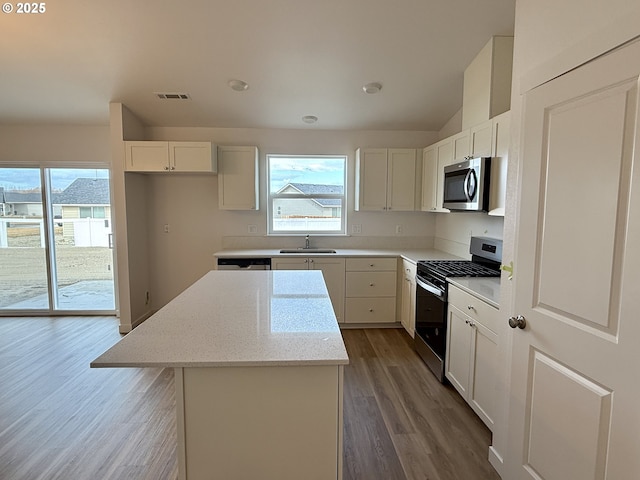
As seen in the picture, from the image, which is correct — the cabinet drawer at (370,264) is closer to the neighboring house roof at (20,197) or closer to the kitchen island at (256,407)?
the kitchen island at (256,407)

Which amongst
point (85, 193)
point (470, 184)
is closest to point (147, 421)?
point (470, 184)

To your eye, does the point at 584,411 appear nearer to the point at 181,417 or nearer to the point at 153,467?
the point at 181,417

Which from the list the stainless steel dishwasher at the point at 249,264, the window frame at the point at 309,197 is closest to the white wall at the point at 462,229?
the window frame at the point at 309,197

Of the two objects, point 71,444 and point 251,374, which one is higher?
point 251,374

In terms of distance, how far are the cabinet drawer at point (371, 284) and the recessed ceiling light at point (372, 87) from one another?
2004mm

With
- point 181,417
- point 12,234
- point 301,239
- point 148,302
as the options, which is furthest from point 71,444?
point 12,234

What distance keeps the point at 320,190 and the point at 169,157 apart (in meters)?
1.88

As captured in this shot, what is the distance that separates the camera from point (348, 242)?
450cm

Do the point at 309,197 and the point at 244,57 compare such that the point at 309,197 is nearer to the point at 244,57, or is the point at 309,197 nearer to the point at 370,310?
the point at 370,310

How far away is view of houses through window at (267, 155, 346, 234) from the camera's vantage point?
4.47 m

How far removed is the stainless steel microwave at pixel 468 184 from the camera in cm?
257

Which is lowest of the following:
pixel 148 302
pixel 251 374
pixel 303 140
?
pixel 148 302

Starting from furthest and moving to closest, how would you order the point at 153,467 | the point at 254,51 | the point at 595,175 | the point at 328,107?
the point at 328,107 < the point at 254,51 < the point at 153,467 < the point at 595,175

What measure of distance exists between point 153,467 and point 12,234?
13.8 ft
